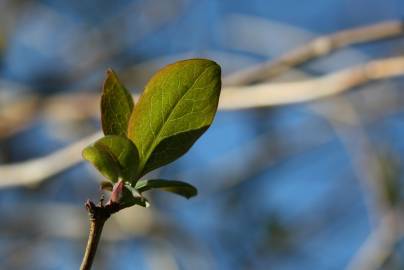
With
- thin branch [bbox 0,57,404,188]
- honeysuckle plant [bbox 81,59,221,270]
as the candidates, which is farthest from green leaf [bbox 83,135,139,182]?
thin branch [bbox 0,57,404,188]

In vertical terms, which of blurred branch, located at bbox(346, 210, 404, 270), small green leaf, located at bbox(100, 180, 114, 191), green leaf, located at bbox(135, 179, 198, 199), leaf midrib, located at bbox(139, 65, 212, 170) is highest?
blurred branch, located at bbox(346, 210, 404, 270)

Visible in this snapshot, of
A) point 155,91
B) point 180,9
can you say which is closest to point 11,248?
point 180,9

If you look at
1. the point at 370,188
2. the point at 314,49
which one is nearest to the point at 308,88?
the point at 314,49

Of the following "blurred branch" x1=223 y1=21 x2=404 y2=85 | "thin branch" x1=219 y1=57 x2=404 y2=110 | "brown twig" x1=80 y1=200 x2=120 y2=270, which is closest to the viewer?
Result: "brown twig" x1=80 y1=200 x2=120 y2=270

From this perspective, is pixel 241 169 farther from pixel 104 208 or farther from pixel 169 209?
pixel 104 208

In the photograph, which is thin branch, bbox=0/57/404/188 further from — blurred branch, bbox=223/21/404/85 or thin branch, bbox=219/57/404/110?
blurred branch, bbox=223/21/404/85

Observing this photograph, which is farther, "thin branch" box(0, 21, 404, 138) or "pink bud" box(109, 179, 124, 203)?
"thin branch" box(0, 21, 404, 138)

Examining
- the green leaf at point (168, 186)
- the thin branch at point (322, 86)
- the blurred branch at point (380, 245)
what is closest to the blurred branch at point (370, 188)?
the blurred branch at point (380, 245)

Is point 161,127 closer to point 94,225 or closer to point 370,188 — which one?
point 94,225
